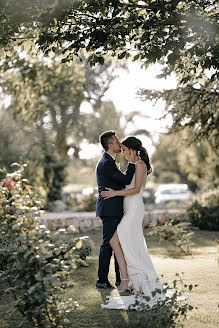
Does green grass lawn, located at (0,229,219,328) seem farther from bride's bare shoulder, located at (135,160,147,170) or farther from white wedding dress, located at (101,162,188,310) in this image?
bride's bare shoulder, located at (135,160,147,170)

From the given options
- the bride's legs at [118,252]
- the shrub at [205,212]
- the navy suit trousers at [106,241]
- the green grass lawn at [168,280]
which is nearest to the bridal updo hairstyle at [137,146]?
the navy suit trousers at [106,241]

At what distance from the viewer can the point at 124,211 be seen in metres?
7.23

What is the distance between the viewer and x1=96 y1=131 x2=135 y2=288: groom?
7109 mm

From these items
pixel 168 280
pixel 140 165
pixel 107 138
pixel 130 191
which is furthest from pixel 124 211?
pixel 168 280

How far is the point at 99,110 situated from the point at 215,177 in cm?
1224

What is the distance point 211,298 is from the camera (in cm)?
659

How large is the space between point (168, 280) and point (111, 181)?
6.02 ft

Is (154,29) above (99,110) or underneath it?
underneath

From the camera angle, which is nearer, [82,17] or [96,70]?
[82,17]

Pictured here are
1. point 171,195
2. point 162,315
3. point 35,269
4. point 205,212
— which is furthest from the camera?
point 171,195

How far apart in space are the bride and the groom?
0.08m

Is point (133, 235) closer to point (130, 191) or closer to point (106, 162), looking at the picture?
point (130, 191)

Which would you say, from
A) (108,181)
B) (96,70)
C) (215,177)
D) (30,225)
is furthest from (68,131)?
(30,225)

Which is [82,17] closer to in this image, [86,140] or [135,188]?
[135,188]
